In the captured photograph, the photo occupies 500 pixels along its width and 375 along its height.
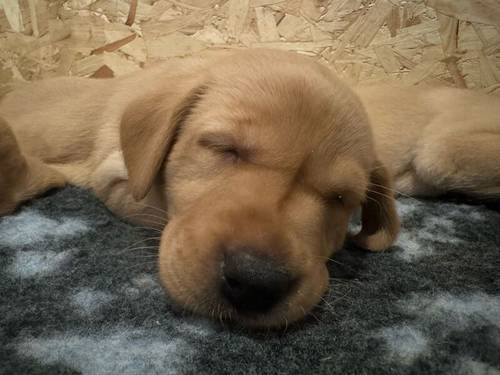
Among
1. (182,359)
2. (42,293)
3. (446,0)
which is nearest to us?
(182,359)

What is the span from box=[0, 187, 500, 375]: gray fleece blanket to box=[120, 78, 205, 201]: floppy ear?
0.96 feet

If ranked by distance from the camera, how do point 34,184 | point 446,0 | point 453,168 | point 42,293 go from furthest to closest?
point 446,0 → point 453,168 → point 34,184 → point 42,293

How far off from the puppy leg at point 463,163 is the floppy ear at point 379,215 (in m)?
1.03

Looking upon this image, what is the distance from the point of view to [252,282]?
140 cm

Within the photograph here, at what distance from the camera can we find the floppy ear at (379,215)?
7.15 feet

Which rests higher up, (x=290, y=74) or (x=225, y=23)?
(x=290, y=74)

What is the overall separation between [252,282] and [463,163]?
2134mm

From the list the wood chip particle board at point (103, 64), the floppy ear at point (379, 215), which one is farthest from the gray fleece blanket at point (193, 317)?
the wood chip particle board at point (103, 64)

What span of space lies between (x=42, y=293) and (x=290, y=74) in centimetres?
A: 111

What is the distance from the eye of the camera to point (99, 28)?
373 centimetres

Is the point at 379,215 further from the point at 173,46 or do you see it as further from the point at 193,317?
the point at 173,46

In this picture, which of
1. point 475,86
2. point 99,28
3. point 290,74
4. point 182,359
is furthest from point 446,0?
point 182,359

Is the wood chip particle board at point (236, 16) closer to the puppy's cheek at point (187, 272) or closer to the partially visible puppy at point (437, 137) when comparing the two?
the partially visible puppy at point (437, 137)

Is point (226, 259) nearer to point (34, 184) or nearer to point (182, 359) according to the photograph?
point (182, 359)
